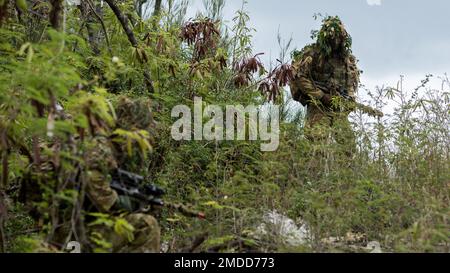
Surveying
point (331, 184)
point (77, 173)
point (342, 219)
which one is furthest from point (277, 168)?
point (77, 173)

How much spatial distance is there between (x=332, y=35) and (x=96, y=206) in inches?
223

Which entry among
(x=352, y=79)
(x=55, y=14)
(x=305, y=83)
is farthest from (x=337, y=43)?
(x=55, y=14)

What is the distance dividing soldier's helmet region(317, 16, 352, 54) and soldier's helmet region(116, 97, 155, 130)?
16.3 feet

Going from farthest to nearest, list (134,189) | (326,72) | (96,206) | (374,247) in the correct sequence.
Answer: (326,72) < (374,247) < (134,189) < (96,206)

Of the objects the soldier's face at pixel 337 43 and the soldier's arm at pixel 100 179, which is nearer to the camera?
the soldier's arm at pixel 100 179

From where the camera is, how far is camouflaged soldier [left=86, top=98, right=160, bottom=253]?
358cm

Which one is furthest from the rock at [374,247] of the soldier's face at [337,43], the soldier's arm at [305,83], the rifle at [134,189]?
the soldier's face at [337,43]

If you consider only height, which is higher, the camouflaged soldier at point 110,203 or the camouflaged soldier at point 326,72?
the camouflaged soldier at point 326,72

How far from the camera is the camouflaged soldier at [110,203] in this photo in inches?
141

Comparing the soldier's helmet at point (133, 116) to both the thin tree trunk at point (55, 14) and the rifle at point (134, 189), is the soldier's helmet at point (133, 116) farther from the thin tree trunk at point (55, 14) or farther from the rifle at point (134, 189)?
the thin tree trunk at point (55, 14)

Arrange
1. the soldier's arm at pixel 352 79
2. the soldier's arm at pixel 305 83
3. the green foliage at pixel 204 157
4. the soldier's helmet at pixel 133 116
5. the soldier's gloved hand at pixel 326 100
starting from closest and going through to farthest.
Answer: the green foliage at pixel 204 157 → the soldier's helmet at pixel 133 116 → the soldier's arm at pixel 305 83 → the soldier's gloved hand at pixel 326 100 → the soldier's arm at pixel 352 79

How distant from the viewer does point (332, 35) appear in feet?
27.3

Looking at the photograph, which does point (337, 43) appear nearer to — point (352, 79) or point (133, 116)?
point (352, 79)
